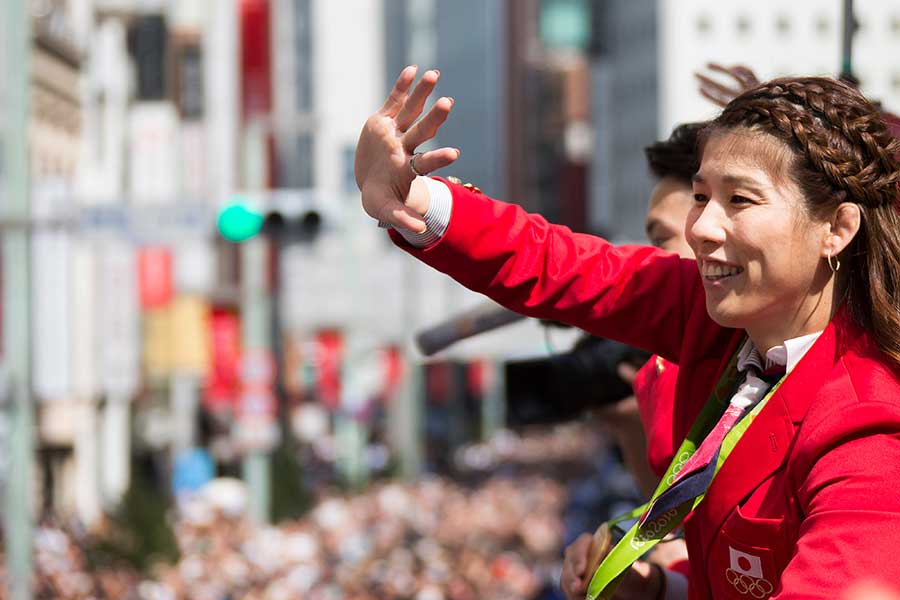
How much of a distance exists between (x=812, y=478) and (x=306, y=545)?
54.6 feet

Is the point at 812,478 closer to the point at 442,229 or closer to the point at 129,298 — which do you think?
the point at 442,229

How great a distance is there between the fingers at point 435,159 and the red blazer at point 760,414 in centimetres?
9

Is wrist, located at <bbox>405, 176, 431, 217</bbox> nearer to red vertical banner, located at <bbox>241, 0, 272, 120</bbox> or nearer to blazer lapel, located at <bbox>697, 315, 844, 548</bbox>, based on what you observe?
blazer lapel, located at <bbox>697, 315, 844, 548</bbox>

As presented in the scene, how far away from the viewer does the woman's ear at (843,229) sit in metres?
2.47

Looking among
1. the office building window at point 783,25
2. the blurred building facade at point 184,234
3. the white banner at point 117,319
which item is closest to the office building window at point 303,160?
the blurred building facade at point 184,234

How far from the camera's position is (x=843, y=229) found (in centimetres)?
248

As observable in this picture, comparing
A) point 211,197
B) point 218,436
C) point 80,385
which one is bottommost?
point 218,436

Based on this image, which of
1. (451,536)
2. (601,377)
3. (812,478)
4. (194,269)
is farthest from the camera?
(194,269)

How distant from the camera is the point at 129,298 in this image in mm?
32594

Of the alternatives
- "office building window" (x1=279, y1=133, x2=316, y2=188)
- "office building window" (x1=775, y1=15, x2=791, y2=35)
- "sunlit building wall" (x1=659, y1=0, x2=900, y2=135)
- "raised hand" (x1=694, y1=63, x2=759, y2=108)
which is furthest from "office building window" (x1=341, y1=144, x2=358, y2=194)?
"office building window" (x1=279, y1=133, x2=316, y2=188)

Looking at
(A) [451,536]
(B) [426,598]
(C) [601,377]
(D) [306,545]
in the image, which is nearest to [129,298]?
(A) [451,536]

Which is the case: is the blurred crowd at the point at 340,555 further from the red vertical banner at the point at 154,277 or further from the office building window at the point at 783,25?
the office building window at the point at 783,25

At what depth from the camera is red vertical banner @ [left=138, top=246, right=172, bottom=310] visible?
115ft

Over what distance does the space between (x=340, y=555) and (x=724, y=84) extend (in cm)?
1658
